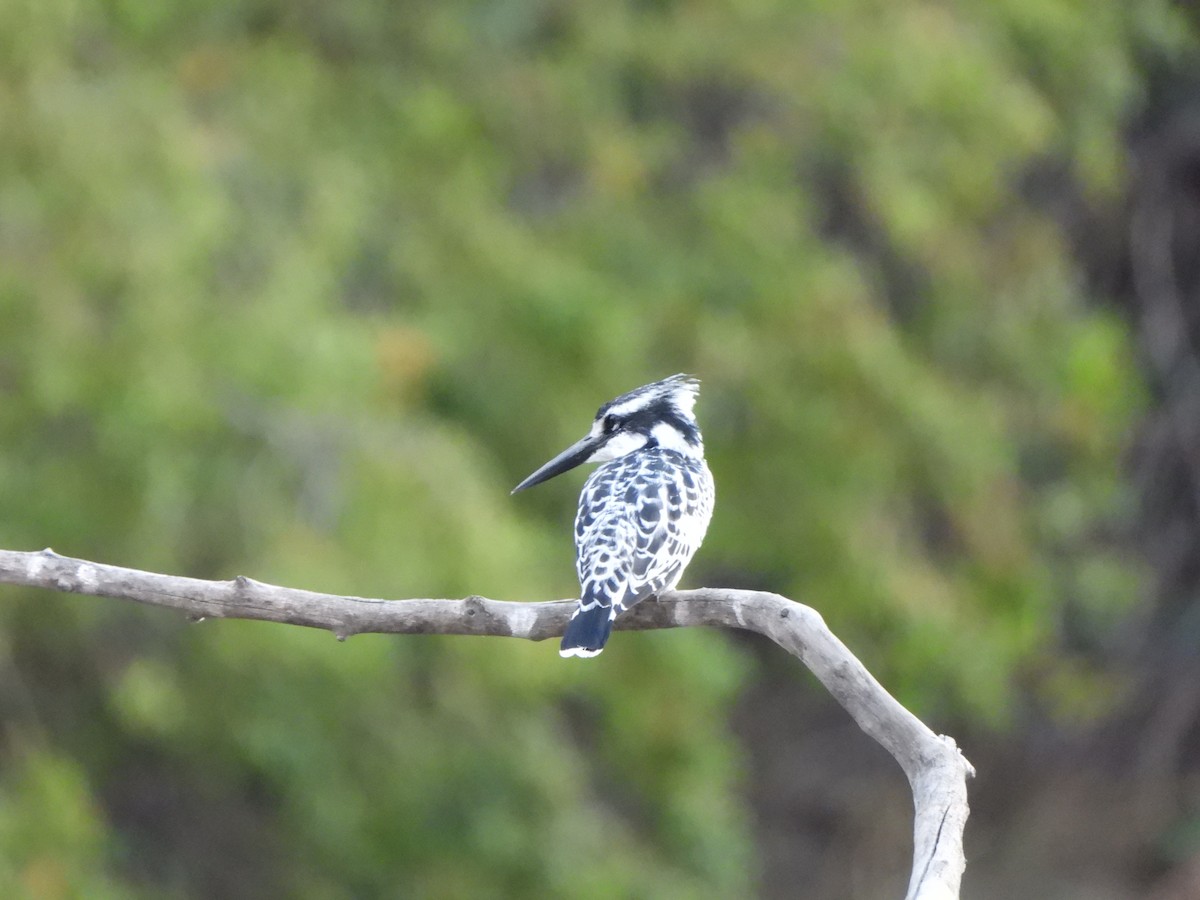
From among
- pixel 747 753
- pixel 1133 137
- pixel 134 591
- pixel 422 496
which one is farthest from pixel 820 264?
pixel 134 591

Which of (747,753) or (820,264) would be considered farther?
(747,753)

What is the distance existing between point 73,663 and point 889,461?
333 cm

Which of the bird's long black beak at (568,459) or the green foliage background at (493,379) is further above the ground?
the green foliage background at (493,379)

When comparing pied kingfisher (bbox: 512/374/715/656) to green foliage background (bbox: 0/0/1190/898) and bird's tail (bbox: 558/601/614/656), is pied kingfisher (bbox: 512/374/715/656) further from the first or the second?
green foliage background (bbox: 0/0/1190/898)

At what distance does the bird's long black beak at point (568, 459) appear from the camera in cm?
399

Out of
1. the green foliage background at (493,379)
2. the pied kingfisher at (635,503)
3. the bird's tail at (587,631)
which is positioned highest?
the green foliage background at (493,379)

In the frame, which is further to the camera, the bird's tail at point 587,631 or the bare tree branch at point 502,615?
the bird's tail at point 587,631

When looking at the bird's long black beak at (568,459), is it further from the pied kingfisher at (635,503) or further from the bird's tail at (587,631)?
the bird's tail at (587,631)

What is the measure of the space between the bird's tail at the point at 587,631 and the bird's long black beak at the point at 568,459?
83 centimetres

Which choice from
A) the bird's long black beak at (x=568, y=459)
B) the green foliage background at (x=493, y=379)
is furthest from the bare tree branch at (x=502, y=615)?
the green foliage background at (x=493, y=379)

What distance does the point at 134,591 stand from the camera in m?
2.85

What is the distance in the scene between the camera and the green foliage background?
18.2 feet

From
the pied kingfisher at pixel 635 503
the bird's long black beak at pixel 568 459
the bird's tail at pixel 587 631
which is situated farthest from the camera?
the bird's long black beak at pixel 568 459

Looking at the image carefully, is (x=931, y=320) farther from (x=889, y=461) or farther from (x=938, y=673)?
(x=938, y=673)
